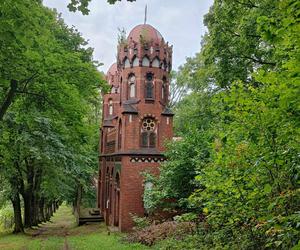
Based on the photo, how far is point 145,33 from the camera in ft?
71.2

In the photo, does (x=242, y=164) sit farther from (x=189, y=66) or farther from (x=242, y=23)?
(x=189, y=66)

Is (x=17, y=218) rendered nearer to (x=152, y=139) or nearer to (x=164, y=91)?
(x=152, y=139)

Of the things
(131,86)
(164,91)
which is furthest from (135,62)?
(164,91)

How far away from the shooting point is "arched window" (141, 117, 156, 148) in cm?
2042

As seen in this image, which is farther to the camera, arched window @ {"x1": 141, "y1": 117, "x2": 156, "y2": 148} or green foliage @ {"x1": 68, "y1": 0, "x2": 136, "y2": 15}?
arched window @ {"x1": 141, "y1": 117, "x2": 156, "y2": 148}

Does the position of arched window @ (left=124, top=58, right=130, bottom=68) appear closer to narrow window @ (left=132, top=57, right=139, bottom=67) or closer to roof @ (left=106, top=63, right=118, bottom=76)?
narrow window @ (left=132, top=57, right=139, bottom=67)

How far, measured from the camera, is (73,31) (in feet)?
71.1

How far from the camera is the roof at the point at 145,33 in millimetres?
21484

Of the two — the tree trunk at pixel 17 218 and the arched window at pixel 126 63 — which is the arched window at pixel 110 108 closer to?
the arched window at pixel 126 63

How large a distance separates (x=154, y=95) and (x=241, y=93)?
15.4 meters

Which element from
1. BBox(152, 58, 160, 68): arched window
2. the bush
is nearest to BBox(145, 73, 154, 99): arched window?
BBox(152, 58, 160, 68): arched window

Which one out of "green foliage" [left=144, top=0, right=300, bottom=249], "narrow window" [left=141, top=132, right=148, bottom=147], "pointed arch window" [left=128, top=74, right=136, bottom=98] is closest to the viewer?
"green foliage" [left=144, top=0, right=300, bottom=249]

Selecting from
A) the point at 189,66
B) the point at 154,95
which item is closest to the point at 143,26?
the point at 154,95

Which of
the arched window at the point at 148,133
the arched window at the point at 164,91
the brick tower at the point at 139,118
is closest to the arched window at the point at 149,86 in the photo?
the brick tower at the point at 139,118
